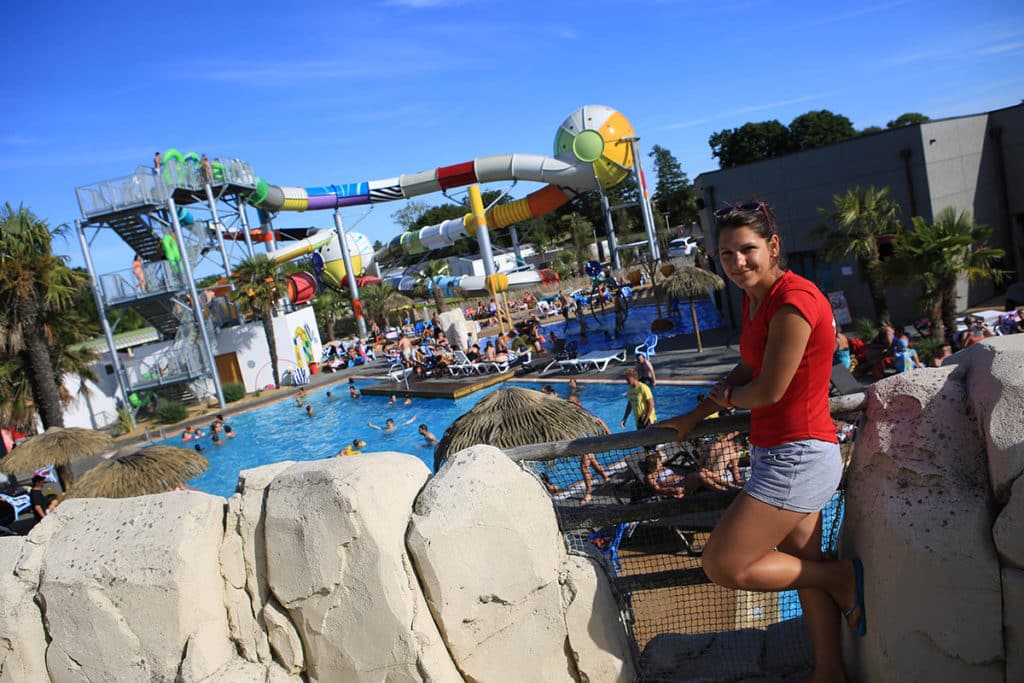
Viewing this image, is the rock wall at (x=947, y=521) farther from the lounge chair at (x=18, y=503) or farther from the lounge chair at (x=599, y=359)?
Answer: the lounge chair at (x=599, y=359)

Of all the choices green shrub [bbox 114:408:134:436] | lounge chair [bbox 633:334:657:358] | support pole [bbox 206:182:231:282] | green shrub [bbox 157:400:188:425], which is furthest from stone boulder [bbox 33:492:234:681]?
support pole [bbox 206:182:231:282]

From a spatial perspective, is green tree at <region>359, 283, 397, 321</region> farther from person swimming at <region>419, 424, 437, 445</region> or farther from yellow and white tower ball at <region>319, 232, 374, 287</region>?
person swimming at <region>419, 424, 437, 445</region>

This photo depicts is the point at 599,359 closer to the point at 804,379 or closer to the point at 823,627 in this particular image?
the point at 823,627

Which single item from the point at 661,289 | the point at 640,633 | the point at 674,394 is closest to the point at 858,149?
the point at 661,289

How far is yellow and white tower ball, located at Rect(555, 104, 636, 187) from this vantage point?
109ft

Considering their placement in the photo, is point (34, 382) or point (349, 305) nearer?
point (34, 382)

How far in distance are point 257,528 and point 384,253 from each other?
47793mm

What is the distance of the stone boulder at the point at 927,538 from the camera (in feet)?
7.29

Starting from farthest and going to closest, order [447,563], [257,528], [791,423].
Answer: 1. [257,528]
2. [447,563]
3. [791,423]

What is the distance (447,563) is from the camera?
2.55 meters

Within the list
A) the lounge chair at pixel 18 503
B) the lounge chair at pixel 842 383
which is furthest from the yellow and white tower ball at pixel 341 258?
the lounge chair at pixel 842 383

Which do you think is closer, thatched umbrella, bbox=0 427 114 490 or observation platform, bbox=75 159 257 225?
thatched umbrella, bbox=0 427 114 490

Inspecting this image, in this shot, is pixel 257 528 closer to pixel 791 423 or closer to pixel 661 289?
pixel 791 423

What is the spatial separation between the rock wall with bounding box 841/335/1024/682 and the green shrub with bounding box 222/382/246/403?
24148 millimetres
